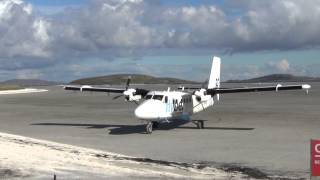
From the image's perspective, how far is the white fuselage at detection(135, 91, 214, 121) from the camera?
27.5 meters

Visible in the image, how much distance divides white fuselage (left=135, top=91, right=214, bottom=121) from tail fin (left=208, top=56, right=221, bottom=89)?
12.9 ft

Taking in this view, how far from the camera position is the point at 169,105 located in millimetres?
29281

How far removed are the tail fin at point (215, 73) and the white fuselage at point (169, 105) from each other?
12.9ft

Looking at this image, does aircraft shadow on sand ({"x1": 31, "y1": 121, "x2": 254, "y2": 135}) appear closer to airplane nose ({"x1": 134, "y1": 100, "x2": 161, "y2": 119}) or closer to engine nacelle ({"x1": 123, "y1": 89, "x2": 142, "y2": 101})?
engine nacelle ({"x1": 123, "y1": 89, "x2": 142, "y2": 101})

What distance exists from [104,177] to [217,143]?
1046 cm

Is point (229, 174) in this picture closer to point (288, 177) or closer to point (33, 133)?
point (288, 177)

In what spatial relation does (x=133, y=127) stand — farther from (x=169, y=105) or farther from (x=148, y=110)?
(x=148, y=110)

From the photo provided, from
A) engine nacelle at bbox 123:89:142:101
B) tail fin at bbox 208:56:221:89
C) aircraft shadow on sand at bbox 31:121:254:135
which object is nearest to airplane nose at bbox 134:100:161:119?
aircraft shadow on sand at bbox 31:121:254:135

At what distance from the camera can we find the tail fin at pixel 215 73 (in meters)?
37.7

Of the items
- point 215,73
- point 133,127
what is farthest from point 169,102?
point 215,73

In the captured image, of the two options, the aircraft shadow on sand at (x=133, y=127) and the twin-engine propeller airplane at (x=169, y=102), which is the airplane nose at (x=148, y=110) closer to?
the twin-engine propeller airplane at (x=169, y=102)

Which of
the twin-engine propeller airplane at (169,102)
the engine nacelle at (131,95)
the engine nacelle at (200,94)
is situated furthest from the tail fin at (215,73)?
the engine nacelle at (131,95)

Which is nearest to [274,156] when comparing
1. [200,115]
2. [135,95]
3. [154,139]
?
[154,139]

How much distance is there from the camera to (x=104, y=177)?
47.2ft
